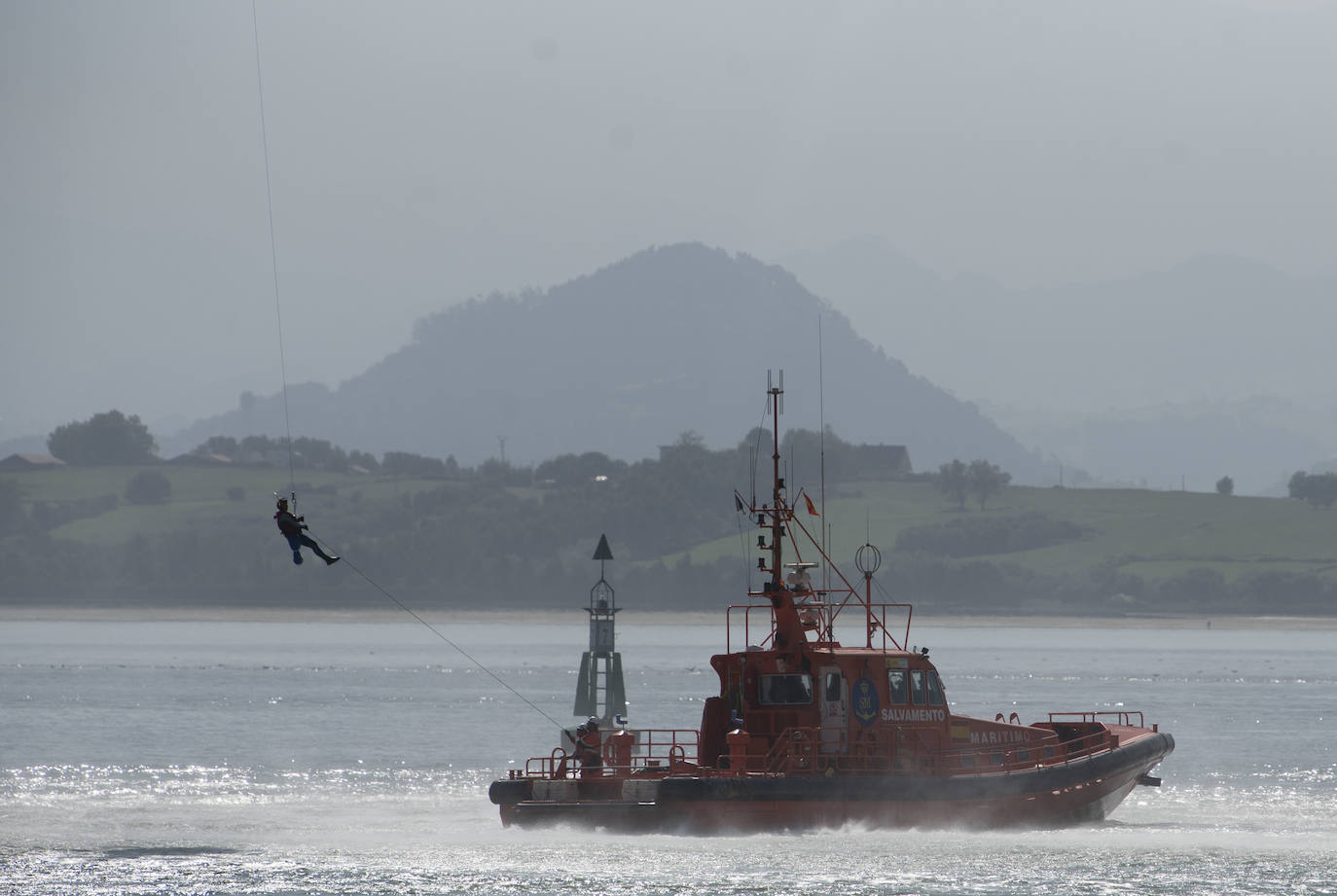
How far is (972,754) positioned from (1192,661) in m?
85.6

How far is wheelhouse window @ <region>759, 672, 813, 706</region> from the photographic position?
3150 centimetres

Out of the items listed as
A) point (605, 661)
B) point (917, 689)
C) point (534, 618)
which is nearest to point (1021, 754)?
point (917, 689)

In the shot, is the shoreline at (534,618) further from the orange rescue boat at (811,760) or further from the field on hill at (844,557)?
the orange rescue boat at (811,760)

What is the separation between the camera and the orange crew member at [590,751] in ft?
102

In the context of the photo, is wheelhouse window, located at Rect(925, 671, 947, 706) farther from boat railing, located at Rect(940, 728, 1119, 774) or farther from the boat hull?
the boat hull

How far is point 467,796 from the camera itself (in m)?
39.9

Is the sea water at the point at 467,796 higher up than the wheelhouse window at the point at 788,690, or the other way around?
the wheelhouse window at the point at 788,690

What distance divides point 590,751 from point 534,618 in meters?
149

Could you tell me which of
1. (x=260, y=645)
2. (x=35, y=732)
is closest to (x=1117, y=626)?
(x=260, y=645)

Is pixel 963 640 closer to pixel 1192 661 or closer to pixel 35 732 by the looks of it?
pixel 1192 661

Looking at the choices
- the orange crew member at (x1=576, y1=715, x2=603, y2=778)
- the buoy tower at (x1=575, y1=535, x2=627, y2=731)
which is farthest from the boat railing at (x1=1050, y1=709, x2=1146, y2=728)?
the buoy tower at (x1=575, y1=535, x2=627, y2=731)

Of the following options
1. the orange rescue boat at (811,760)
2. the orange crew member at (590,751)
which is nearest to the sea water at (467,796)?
the orange rescue boat at (811,760)

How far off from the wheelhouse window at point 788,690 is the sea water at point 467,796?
7.84 feet

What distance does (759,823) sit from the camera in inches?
1181
